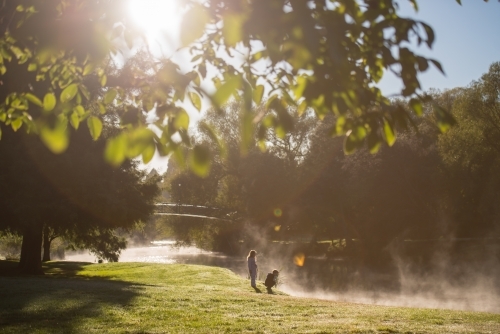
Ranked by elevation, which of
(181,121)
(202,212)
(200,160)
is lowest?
(200,160)

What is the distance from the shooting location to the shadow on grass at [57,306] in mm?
10914

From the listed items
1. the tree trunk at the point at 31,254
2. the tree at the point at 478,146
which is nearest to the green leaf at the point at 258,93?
the tree trunk at the point at 31,254

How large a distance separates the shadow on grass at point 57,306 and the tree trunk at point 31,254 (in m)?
11.9

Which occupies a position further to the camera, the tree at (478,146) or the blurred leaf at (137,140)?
the tree at (478,146)

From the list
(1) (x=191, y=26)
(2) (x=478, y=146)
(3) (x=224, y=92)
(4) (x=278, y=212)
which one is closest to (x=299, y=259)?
(4) (x=278, y=212)

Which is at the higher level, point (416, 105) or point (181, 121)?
point (416, 105)

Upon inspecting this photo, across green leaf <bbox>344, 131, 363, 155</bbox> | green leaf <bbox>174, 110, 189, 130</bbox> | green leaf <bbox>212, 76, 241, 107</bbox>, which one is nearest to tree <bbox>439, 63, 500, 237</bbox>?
green leaf <bbox>344, 131, 363, 155</bbox>

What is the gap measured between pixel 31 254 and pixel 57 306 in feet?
61.4

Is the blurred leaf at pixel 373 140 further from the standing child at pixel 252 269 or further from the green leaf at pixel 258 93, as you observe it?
the standing child at pixel 252 269

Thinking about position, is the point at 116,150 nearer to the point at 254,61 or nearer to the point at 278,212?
the point at 254,61

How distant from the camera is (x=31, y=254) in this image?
3045 cm

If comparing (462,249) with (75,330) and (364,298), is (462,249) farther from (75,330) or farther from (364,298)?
(75,330)

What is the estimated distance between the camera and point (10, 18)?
638 centimetres

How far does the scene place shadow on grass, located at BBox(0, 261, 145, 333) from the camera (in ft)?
35.8
